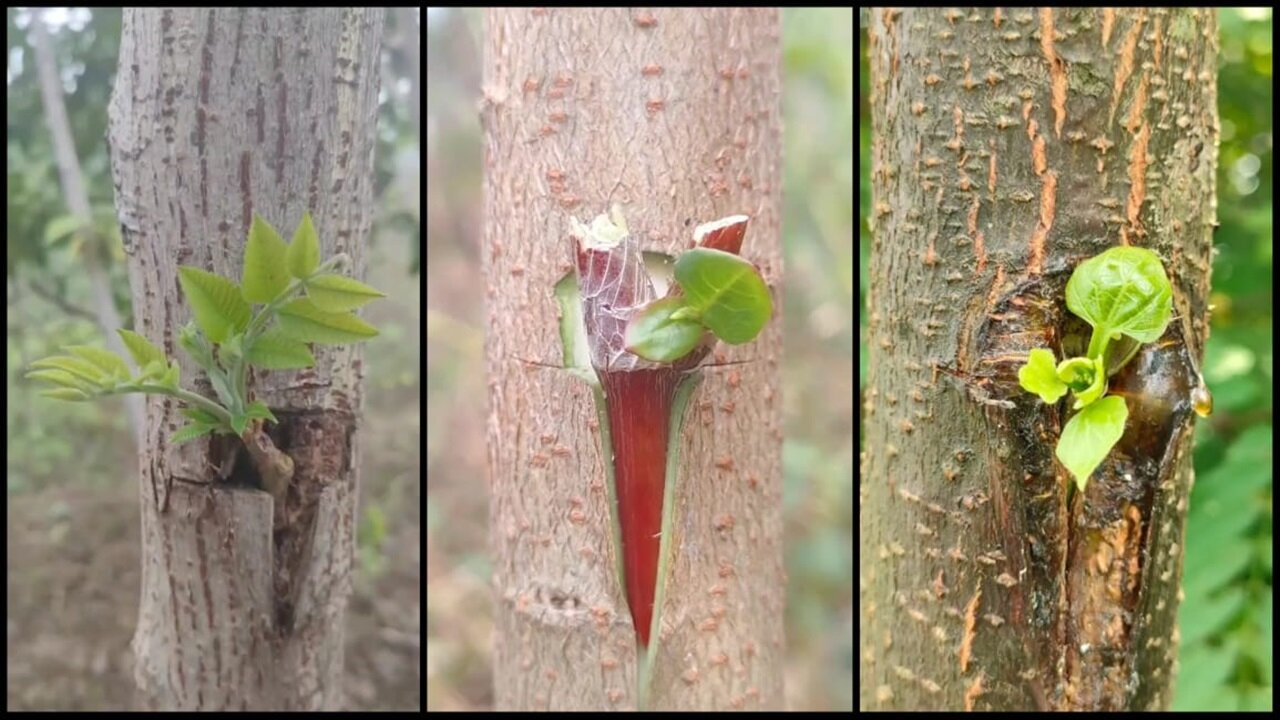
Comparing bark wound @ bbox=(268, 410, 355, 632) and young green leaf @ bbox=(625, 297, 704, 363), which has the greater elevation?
young green leaf @ bbox=(625, 297, 704, 363)

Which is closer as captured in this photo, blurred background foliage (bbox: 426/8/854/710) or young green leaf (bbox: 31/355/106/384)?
young green leaf (bbox: 31/355/106/384)

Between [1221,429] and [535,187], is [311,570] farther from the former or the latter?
[1221,429]

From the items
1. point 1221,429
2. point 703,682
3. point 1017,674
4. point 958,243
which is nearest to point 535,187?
point 958,243

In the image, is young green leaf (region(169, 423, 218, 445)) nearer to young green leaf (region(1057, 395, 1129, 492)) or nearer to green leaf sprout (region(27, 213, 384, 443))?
green leaf sprout (region(27, 213, 384, 443))

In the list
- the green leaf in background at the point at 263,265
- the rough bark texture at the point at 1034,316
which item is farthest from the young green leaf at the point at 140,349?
the rough bark texture at the point at 1034,316

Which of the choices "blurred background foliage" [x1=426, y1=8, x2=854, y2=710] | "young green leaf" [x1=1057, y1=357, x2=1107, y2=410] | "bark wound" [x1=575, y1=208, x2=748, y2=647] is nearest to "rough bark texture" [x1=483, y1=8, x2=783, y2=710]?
"bark wound" [x1=575, y1=208, x2=748, y2=647]

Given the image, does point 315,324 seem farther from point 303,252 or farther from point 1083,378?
point 1083,378

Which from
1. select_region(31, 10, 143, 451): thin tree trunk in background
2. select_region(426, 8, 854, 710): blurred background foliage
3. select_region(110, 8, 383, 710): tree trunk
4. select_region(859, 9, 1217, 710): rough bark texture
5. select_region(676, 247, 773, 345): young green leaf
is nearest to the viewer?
select_region(676, 247, 773, 345): young green leaf
